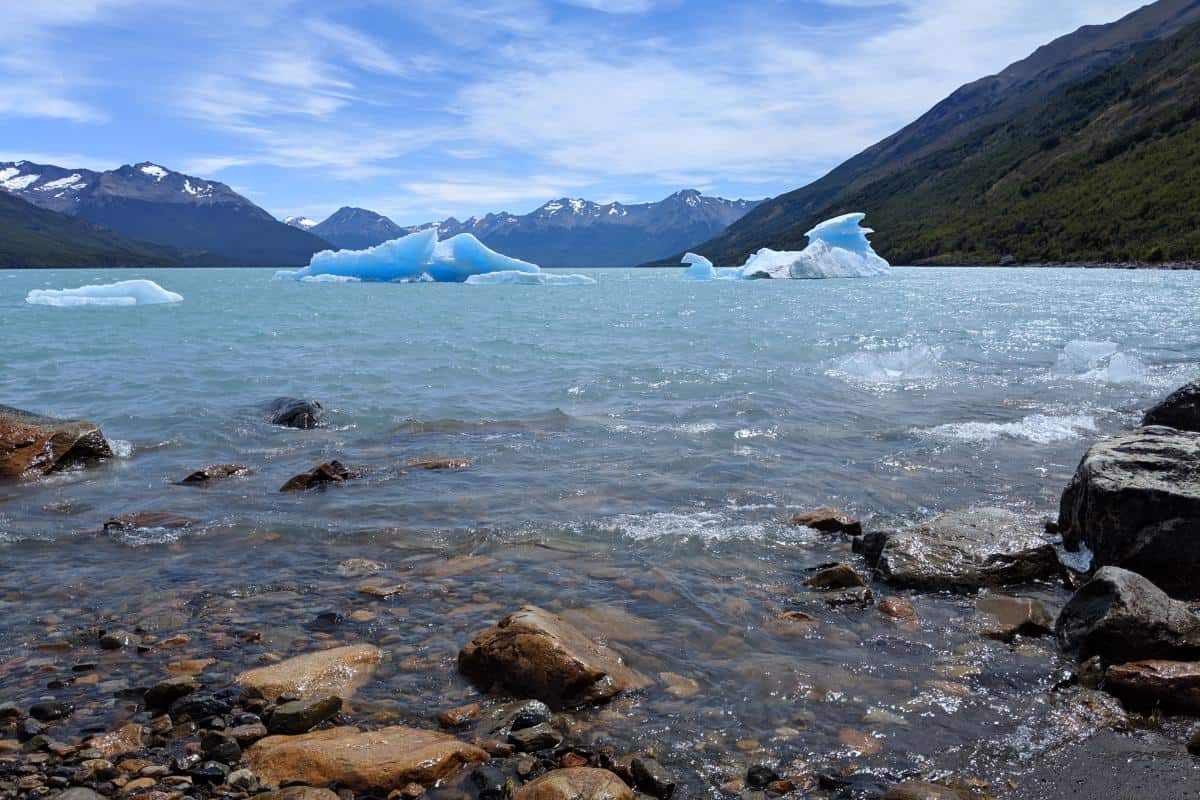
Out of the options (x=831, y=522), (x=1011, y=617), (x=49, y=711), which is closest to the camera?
(x=49, y=711)

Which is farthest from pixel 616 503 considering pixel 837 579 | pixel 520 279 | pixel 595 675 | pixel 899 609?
pixel 520 279

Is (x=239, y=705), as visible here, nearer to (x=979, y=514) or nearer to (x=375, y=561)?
(x=375, y=561)

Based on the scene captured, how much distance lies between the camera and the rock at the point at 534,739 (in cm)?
385

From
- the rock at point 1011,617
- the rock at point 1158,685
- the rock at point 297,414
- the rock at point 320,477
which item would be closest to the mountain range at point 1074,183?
the rock at point 297,414

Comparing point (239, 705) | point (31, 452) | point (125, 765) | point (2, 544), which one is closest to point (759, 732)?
point (239, 705)

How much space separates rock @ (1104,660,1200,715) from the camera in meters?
4.09

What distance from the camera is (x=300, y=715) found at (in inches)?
157

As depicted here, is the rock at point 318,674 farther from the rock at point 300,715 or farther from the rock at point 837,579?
the rock at point 837,579

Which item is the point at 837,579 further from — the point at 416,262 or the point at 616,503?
the point at 416,262

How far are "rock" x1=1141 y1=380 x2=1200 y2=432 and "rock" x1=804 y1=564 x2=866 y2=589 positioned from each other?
252 inches

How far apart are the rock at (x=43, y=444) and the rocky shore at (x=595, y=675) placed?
220 inches

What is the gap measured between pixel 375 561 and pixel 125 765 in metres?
3.17

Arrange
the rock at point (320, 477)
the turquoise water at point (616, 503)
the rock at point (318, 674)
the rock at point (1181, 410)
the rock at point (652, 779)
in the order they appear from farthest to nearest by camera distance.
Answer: the rock at point (1181, 410)
the rock at point (320, 477)
the turquoise water at point (616, 503)
the rock at point (318, 674)
the rock at point (652, 779)

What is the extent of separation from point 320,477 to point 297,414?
4102mm
